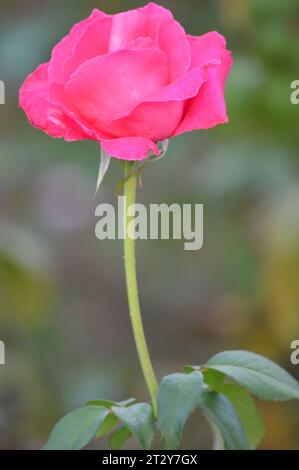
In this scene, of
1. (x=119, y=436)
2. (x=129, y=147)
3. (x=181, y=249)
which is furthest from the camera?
(x=181, y=249)

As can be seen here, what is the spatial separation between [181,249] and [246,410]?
3.59 feet

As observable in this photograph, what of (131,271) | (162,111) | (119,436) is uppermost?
(162,111)

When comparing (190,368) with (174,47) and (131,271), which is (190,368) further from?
(174,47)

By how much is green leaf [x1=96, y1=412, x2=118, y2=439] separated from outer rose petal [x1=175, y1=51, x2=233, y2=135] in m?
0.21

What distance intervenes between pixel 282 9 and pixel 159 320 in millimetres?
843

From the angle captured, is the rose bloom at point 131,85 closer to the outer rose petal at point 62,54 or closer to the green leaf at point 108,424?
the outer rose petal at point 62,54

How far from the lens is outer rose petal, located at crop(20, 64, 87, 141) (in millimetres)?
637

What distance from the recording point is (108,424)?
71 cm

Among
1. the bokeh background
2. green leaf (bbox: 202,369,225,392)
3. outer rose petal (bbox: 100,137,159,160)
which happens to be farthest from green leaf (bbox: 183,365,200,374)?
the bokeh background

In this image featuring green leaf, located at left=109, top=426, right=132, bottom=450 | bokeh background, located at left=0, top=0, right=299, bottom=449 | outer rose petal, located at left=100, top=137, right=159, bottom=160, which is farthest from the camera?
bokeh background, located at left=0, top=0, right=299, bottom=449

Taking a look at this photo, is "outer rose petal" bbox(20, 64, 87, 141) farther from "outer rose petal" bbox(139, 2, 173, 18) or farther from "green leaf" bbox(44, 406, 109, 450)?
"green leaf" bbox(44, 406, 109, 450)

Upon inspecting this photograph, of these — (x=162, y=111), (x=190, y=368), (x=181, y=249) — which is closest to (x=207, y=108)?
(x=162, y=111)

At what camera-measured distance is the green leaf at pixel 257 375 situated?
0.67 m

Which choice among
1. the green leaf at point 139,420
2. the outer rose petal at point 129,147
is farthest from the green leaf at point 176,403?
the outer rose petal at point 129,147
